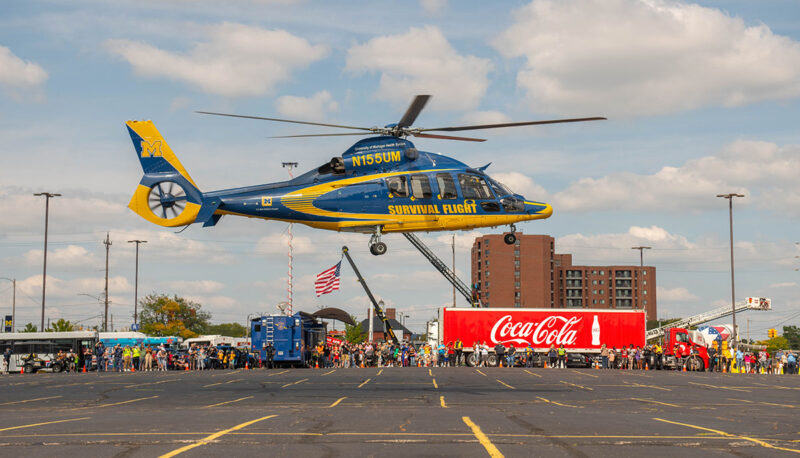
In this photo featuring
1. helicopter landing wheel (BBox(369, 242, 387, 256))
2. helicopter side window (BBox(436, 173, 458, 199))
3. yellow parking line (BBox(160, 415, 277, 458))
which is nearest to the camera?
yellow parking line (BBox(160, 415, 277, 458))

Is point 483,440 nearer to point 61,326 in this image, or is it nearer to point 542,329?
point 542,329

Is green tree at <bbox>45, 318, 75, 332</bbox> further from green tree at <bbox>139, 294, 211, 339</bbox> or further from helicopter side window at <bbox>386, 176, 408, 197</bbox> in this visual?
helicopter side window at <bbox>386, 176, 408, 197</bbox>

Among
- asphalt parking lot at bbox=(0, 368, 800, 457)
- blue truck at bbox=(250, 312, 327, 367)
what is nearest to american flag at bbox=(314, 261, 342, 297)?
blue truck at bbox=(250, 312, 327, 367)

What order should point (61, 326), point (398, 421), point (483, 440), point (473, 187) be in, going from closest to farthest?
point (483, 440)
point (398, 421)
point (473, 187)
point (61, 326)

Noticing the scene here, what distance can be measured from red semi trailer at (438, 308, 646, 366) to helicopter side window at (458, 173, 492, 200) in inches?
914

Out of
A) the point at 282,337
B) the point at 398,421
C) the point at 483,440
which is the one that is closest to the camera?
the point at 483,440

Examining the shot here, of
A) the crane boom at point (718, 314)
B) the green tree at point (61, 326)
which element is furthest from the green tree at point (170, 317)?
the crane boom at point (718, 314)

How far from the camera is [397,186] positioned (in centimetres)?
2947

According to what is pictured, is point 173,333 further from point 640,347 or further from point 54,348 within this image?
point 640,347

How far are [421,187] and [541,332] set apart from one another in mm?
26402

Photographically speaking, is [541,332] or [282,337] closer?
[282,337]

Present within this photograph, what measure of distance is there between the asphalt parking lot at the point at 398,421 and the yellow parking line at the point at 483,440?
27mm

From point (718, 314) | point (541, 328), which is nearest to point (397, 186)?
point (541, 328)

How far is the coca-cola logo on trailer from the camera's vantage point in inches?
2104
